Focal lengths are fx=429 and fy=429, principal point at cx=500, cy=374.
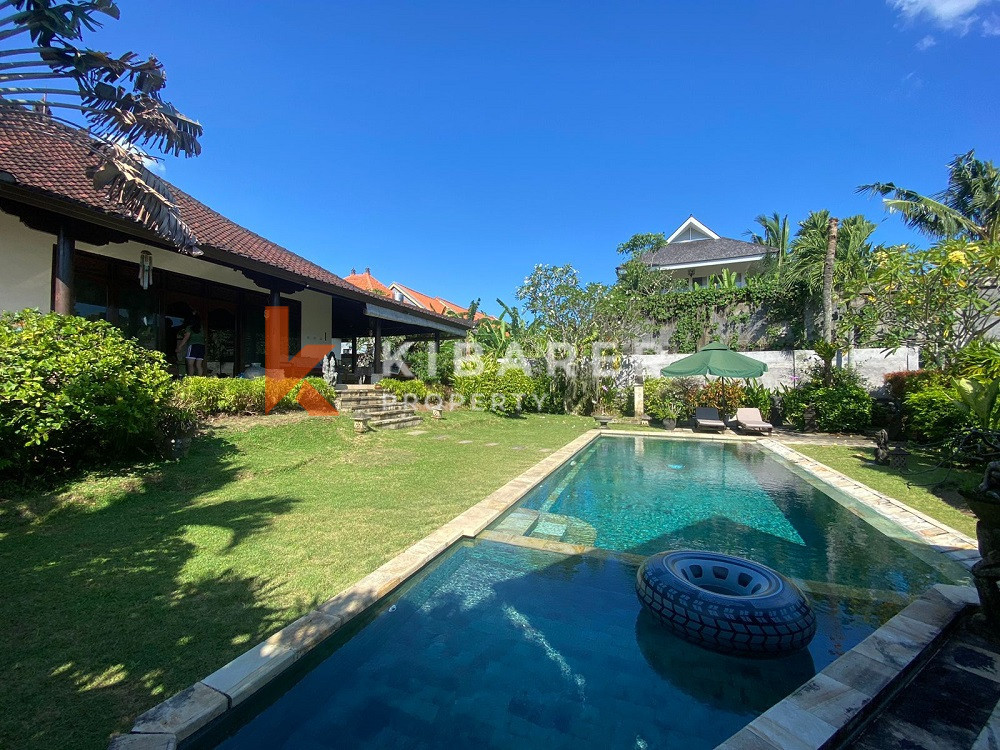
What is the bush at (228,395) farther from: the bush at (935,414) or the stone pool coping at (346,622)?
the bush at (935,414)

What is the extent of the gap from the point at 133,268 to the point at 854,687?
15362 mm

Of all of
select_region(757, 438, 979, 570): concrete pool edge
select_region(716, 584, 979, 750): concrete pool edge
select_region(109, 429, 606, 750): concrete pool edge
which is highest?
select_region(109, 429, 606, 750): concrete pool edge

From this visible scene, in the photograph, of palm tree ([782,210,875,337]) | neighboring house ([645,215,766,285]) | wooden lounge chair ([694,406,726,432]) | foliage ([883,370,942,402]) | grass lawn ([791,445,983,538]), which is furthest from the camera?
neighboring house ([645,215,766,285])

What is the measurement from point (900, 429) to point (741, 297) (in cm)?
1178

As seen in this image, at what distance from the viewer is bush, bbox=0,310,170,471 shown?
5469mm

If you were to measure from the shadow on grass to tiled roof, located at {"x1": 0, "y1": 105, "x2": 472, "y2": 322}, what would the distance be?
4.77 meters

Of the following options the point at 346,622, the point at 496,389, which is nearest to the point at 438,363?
the point at 496,389

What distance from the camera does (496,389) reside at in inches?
722

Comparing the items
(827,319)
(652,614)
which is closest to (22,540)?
(652,614)

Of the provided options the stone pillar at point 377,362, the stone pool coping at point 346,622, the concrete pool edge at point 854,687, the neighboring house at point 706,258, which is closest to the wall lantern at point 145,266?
the stone pillar at point 377,362

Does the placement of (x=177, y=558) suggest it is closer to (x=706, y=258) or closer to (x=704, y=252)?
(x=706, y=258)

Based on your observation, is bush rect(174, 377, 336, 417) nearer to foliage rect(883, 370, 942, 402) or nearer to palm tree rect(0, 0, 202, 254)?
palm tree rect(0, 0, 202, 254)

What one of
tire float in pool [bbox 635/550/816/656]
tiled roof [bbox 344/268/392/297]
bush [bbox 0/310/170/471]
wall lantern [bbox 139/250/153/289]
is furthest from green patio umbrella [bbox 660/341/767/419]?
tiled roof [bbox 344/268/392/297]

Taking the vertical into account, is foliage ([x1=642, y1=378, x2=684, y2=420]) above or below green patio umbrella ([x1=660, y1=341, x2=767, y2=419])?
below
